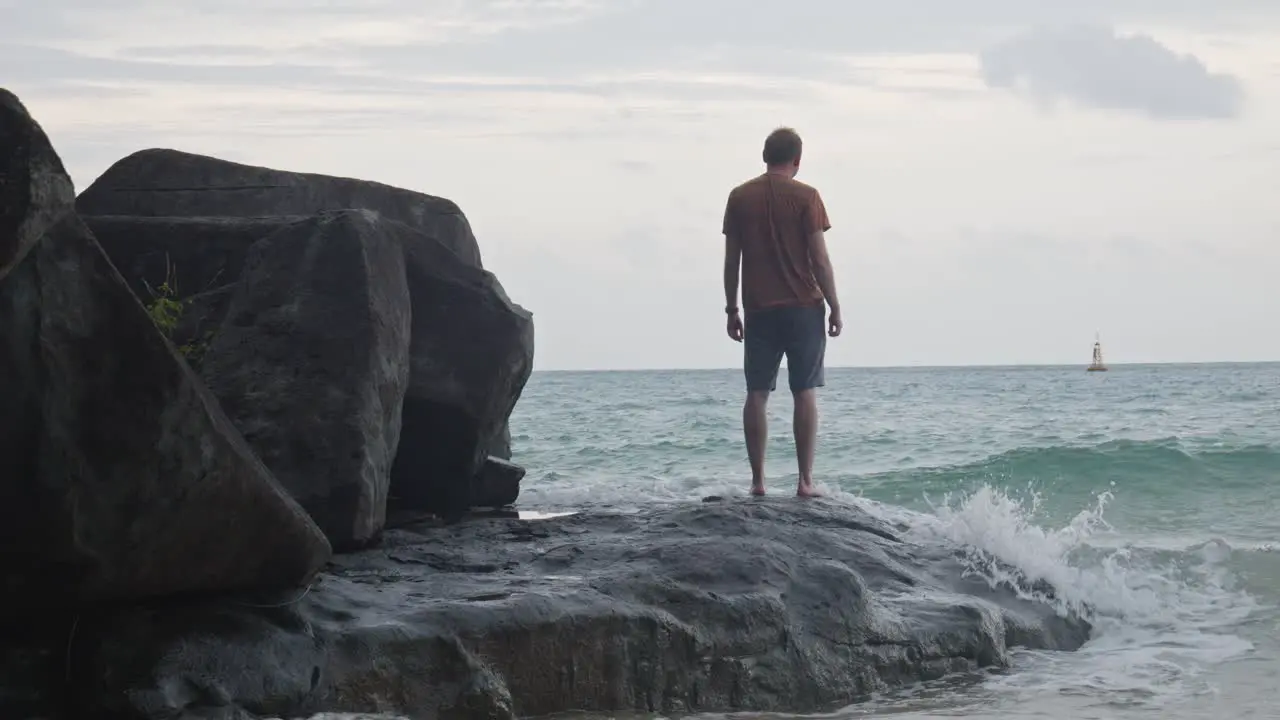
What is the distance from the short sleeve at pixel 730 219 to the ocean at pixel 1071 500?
144 cm

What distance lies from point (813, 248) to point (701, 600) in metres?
2.66

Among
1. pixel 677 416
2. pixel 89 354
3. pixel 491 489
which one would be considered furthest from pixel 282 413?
pixel 677 416

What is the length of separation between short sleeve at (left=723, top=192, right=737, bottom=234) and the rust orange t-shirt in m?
0.04

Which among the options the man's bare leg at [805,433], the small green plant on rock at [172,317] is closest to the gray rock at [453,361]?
the small green plant on rock at [172,317]

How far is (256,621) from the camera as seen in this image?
3.45 m

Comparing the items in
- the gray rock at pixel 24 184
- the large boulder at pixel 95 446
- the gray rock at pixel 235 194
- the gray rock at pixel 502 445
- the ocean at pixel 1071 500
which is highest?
the gray rock at pixel 235 194

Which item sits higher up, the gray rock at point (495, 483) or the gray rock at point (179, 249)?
the gray rock at point (179, 249)

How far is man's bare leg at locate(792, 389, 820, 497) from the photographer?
6.47m

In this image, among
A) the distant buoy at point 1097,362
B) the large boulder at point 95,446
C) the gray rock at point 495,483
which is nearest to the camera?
the large boulder at point 95,446

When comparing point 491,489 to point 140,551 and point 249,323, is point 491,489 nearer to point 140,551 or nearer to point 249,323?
point 249,323

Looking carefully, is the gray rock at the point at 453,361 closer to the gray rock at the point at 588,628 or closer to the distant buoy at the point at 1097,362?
the gray rock at the point at 588,628

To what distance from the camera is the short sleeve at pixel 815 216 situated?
6418 mm

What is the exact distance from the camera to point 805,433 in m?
6.53

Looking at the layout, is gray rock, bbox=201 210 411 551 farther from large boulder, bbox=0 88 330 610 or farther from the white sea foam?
the white sea foam
